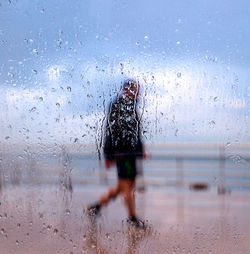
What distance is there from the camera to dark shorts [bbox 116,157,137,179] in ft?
6.11

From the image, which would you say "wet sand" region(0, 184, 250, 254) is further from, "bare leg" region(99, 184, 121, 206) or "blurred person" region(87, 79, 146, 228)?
"blurred person" region(87, 79, 146, 228)

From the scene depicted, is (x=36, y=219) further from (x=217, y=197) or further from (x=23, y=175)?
(x=217, y=197)

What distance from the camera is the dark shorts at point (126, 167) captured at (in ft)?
6.11

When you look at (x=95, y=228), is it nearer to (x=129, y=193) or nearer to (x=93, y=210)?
(x=93, y=210)

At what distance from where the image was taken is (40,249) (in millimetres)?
1694

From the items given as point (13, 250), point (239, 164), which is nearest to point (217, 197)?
point (239, 164)

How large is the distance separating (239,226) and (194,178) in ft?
4.92

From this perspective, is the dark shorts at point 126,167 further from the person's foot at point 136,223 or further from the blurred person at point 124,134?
the person's foot at point 136,223

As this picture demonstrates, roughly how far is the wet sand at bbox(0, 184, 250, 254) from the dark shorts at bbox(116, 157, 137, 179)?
19 centimetres

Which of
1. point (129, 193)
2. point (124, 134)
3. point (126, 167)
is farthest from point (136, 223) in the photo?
point (124, 134)

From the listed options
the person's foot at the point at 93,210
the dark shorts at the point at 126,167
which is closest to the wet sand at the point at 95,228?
the person's foot at the point at 93,210

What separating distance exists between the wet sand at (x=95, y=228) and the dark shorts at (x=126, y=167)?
0.62 ft

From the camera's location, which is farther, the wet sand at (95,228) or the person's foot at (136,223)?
the person's foot at (136,223)

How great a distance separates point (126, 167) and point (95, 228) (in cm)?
37
